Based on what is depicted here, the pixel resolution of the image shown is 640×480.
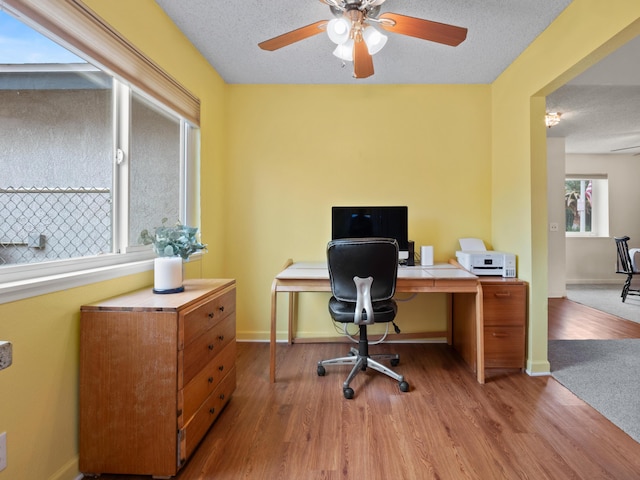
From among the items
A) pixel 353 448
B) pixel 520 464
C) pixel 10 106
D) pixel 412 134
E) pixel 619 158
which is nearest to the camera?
pixel 10 106

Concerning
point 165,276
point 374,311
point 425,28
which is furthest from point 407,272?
point 165,276

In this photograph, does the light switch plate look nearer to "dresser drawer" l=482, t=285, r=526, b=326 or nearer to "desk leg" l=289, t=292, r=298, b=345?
"desk leg" l=289, t=292, r=298, b=345

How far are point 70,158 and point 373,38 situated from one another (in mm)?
1742

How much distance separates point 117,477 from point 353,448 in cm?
106

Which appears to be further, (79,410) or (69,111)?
(69,111)

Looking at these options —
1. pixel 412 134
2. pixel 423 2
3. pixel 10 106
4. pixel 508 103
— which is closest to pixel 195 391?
pixel 10 106

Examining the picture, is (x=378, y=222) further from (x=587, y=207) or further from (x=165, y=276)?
(x=587, y=207)

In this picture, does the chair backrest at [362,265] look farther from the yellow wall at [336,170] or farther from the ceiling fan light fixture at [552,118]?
the ceiling fan light fixture at [552,118]

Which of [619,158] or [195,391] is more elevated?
[619,158]

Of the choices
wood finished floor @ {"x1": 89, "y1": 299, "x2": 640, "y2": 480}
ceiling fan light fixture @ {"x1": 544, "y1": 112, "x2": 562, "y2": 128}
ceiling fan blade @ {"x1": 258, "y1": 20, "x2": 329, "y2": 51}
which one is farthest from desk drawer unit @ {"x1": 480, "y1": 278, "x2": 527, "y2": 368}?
ceiling fan light fixture @ {"x1": 544, "y1": 112, "x2": 562, "y2": 128}

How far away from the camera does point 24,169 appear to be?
1212 millimetres

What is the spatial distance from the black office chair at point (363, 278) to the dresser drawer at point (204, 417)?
2.37ft

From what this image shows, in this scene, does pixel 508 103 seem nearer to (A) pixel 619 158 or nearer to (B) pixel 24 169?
(B) pixel 24 169

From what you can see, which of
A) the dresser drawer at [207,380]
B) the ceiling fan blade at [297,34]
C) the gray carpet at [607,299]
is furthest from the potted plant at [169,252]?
the gray carpet at [607,299]
